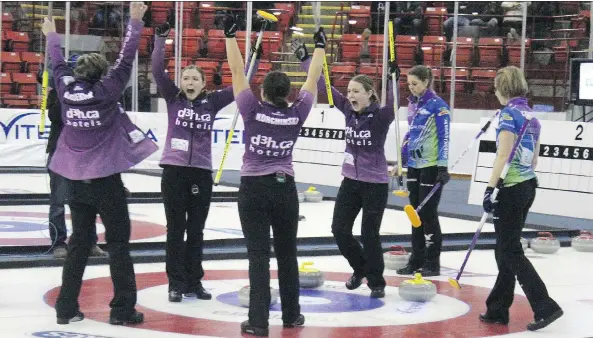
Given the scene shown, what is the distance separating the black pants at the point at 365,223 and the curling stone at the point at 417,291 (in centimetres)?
18

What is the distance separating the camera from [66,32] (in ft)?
54.5

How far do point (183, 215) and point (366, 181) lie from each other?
4.26 feet

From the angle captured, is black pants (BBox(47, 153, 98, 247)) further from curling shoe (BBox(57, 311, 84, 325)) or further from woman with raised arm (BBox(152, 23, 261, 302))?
curling shoe (BBox(57, 311, 84, 325))

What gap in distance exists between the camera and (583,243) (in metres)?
10.8

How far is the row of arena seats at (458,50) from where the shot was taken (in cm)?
1756

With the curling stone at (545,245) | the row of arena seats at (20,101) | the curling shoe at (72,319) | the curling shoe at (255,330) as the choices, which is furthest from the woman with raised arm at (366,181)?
the row of arena seats at (20,101)

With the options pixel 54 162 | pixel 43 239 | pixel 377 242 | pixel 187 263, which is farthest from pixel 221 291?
pixel 43 239

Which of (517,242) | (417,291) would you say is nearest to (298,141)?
(417,291)

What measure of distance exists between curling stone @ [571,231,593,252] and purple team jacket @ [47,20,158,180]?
547 centimetres

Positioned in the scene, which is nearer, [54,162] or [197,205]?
[54,162]

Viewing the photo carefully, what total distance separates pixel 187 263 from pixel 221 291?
0.48 meters

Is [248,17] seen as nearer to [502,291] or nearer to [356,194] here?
[356,194]

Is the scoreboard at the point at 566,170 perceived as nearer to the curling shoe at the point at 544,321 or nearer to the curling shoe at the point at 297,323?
the curling shoe at the point at 544,321

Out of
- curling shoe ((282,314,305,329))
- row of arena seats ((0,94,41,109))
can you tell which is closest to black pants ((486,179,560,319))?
curling shoe ((282,314,305,329))
